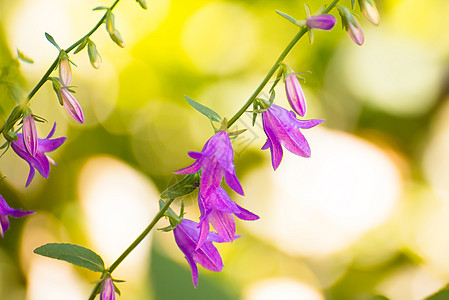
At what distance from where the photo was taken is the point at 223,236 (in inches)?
24.5

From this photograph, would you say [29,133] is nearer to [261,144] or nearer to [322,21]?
[322,21]

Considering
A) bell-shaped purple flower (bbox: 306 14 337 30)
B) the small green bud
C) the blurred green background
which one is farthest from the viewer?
the blurred green background

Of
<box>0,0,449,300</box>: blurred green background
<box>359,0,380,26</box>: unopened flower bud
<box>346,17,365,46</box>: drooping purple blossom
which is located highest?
<box>359,0,380,26</box>: unopened flower bud

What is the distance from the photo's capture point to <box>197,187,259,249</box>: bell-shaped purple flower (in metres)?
0.57

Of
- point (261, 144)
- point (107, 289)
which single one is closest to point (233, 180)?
point (107, 289)

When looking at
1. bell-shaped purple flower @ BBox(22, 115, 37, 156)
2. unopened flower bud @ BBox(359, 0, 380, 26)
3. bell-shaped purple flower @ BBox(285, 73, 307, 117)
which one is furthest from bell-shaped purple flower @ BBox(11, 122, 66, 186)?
unopened flower bud @ BBox(359, 0, 380, 26)

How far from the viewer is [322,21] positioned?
1.73ft

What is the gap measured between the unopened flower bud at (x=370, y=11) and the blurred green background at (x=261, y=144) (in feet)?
4.59

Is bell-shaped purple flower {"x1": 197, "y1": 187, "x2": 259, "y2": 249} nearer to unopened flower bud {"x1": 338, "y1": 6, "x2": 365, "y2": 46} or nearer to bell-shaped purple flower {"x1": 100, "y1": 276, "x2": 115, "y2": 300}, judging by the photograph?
bell-shaped purple flower {"x1": 100, "y1": 276, "x2": 115, "y2": 300}

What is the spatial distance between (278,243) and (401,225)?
0.52 m

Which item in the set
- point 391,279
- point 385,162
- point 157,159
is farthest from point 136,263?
point 385,162

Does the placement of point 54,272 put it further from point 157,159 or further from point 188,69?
point 188,69

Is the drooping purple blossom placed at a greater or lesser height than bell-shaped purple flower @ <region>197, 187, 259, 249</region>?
greater

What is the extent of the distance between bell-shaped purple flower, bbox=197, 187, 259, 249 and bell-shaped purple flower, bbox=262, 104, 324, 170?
0.23 ft
